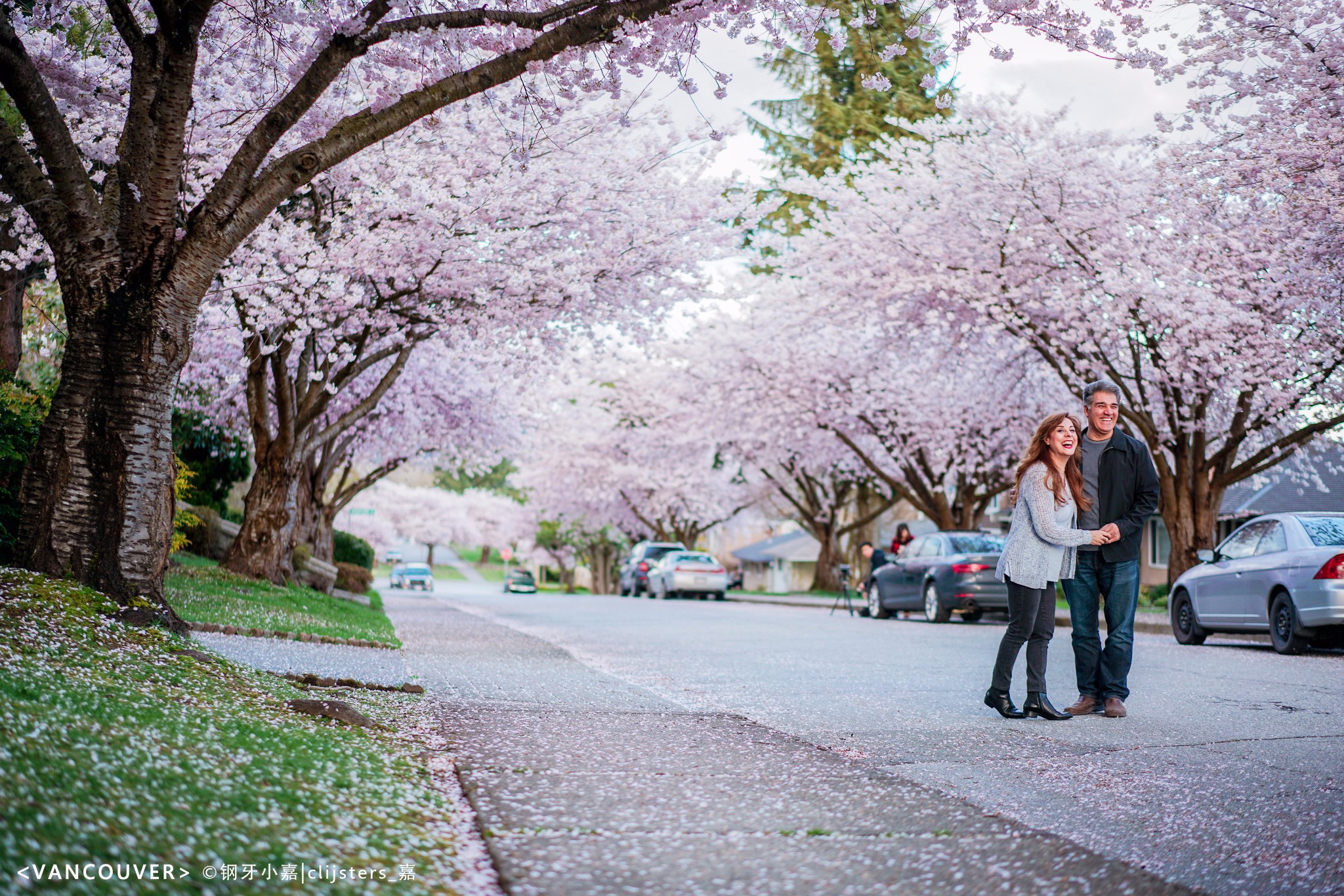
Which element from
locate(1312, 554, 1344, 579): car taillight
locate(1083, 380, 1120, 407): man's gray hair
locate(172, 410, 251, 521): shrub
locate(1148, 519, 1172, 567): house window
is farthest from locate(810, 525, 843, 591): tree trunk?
locate(1083, 380, 1120, 407): man's gray hair

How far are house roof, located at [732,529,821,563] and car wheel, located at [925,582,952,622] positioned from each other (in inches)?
1837

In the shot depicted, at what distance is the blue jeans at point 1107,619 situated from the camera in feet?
24.1

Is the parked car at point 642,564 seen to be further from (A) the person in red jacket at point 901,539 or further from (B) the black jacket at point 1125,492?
(B) the black jacket at point 1125,492

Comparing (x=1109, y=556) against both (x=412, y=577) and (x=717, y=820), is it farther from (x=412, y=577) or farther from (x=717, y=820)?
(x=412, y=577)

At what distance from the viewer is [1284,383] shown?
69.2ft

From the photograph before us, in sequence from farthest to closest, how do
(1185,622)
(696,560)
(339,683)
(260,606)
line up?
(696,560) < (1185,622) < (260,606) < (339,683)

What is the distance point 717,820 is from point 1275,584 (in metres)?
11.5

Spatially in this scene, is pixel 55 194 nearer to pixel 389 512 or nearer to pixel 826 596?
pixel 826 596

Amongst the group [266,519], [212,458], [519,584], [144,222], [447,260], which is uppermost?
[447,260]

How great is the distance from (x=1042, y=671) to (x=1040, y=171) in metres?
16.1

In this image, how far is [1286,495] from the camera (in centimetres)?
3788

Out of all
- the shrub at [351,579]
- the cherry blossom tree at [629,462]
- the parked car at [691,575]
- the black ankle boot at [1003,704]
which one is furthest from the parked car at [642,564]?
the black ankle boot at [1003,704]

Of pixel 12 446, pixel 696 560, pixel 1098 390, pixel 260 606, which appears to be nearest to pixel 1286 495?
pixel 696 560

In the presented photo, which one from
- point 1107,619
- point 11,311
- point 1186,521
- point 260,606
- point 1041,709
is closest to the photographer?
point 1041,709
